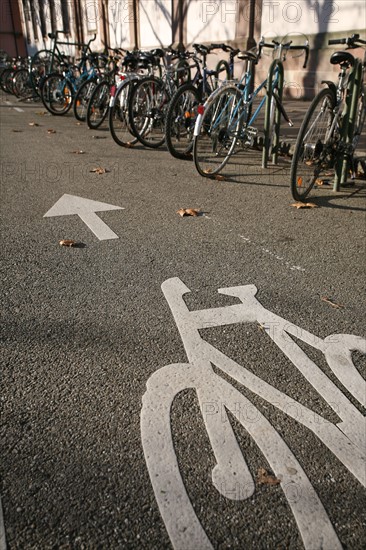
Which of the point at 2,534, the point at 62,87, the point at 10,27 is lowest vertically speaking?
the point at 2,534

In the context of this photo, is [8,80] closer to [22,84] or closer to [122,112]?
[22,84]

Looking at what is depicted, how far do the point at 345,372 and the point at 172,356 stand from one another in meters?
0.85

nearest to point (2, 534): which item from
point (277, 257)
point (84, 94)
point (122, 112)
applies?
point (277, 257)

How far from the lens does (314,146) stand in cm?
448

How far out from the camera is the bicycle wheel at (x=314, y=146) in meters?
4.38

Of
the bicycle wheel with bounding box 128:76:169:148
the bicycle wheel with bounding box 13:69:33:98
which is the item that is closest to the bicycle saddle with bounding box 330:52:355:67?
the bicycle wheel with bounding box 128:76:169:148

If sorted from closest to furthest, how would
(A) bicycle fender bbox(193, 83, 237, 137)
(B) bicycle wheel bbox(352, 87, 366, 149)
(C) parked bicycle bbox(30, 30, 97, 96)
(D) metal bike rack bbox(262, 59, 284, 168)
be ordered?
(B) bicycle wheel bbox(352, 87, 366, 149) < (A) bicycle fender bbox(193, 83, 237, 137) < (D) metal bike rack bbox(262, 59, 284, 168) < (C) parked bicycle bbox(30, 30, 97, 96)

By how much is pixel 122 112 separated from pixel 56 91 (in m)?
4.10

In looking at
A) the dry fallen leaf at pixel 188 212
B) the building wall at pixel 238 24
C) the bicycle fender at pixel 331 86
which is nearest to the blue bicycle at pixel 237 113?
the building wall at pixel 238 24

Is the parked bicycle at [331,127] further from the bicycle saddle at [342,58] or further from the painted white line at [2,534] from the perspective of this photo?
the painted white line at [2,534]

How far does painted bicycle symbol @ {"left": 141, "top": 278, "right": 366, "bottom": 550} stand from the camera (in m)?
1.58

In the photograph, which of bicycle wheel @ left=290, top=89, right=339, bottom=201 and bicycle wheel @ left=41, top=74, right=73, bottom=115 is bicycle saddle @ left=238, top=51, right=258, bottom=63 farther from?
bicycle wheel @ left=41, top=74, right=73, bottom=115

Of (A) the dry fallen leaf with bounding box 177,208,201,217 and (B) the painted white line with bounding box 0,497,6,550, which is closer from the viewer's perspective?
(B) the painted white line with bounding box 0,497,6,550

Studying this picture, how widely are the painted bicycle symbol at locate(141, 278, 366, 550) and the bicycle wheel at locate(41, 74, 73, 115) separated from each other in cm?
970
